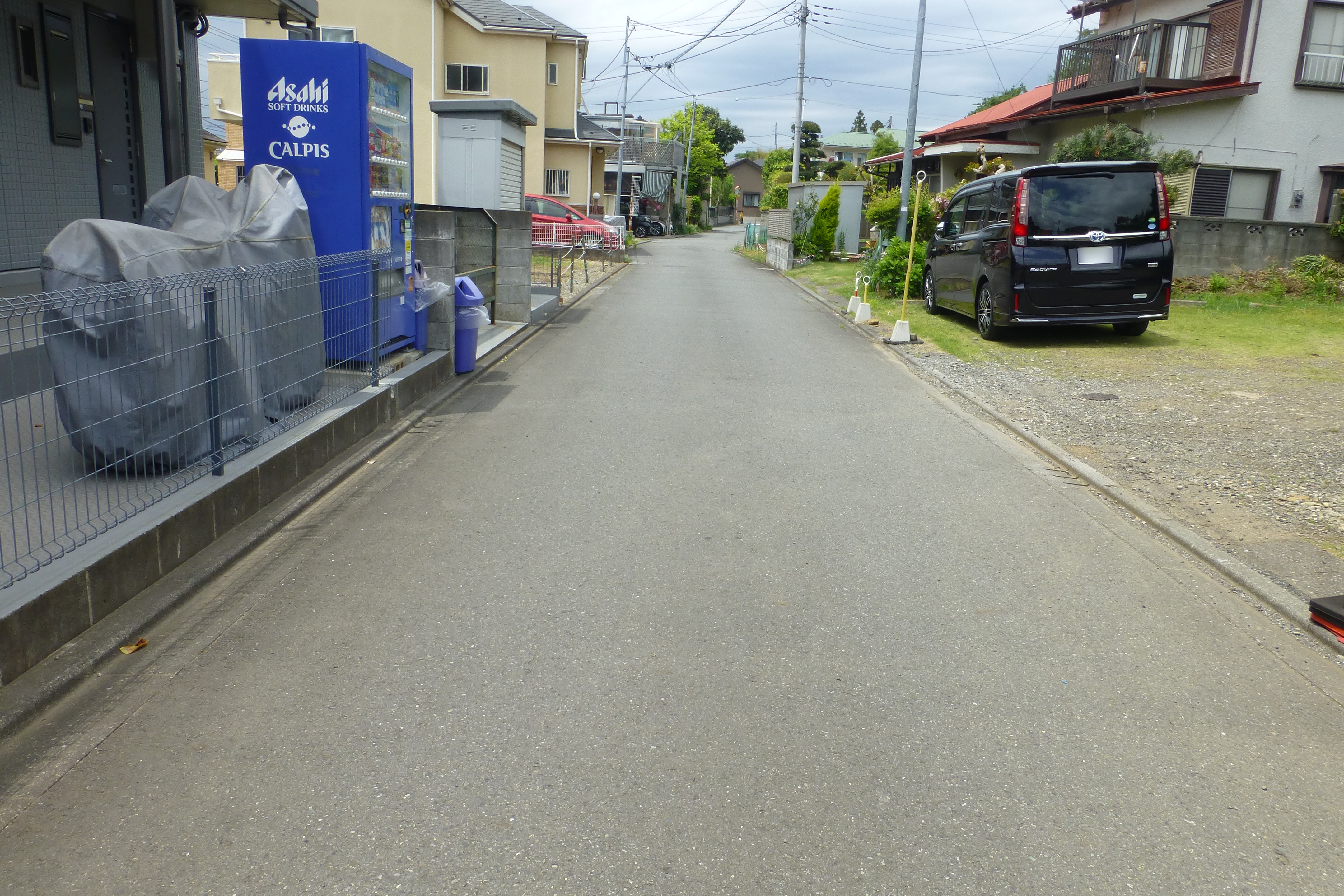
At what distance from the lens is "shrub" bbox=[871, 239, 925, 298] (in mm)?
18344

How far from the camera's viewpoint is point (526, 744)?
3449mm

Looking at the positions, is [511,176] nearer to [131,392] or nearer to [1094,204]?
[1094,204]

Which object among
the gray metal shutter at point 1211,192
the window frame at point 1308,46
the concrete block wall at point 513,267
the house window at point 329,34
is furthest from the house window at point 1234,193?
the house window at point 329,34

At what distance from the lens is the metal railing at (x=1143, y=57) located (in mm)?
21000

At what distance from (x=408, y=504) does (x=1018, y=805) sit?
13.1ft

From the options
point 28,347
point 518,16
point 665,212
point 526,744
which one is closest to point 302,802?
point 526,744

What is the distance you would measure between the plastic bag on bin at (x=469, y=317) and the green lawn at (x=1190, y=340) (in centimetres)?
Result: 577

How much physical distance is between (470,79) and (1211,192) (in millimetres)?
23796

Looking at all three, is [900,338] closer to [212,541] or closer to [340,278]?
[340,278]

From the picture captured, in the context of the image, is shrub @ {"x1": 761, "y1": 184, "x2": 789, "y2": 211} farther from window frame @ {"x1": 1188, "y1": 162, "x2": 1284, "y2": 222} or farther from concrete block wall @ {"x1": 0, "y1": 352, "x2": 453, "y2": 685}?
concrete block wall @ {"x1": 0, "y1": 352, "x2": 453, "y2": 685}

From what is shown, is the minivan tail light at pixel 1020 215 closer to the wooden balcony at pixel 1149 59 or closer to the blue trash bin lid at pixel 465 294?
the blue trash bin lid at pixel 465 294

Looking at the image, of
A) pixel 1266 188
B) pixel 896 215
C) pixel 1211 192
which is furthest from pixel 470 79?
pixel 1266 188

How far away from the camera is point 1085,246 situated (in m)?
11.9

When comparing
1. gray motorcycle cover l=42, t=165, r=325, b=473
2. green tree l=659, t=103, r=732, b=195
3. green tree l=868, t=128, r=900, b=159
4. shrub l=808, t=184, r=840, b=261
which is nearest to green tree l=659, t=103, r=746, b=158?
green tree l=659, t=103, r=732, b=195
